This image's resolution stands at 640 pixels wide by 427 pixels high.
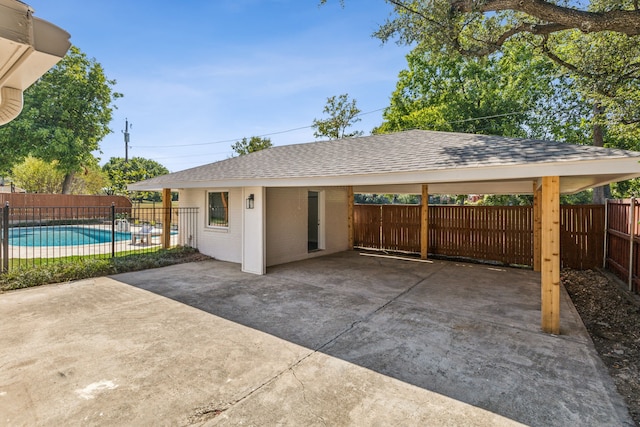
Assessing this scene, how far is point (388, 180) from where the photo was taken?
570 centimetres

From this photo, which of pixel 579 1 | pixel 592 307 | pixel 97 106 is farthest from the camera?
pixel 97 106

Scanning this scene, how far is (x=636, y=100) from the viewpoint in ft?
28.5

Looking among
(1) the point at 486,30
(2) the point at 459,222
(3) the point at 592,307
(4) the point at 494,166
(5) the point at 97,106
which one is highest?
Result: (5) the point at 97,106

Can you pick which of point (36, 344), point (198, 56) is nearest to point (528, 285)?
point (36, 344)

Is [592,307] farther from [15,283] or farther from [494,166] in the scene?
[15,283]

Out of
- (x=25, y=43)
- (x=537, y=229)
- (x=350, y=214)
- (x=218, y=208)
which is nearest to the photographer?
(x=25, y=43)

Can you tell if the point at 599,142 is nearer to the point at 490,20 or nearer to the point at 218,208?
the point at 490,20

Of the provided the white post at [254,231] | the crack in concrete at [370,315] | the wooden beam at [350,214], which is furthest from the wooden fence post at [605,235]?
the white post at [254,231]

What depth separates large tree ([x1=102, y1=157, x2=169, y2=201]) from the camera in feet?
72.2

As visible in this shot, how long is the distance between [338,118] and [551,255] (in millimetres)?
25288

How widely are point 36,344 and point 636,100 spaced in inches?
558

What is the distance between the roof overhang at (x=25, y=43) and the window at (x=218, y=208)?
820 centimetres

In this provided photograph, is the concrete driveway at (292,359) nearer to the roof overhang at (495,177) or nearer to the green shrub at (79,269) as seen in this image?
the green shrub at (79,269)

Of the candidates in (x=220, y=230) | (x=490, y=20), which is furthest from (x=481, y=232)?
(x=220, y=230)
